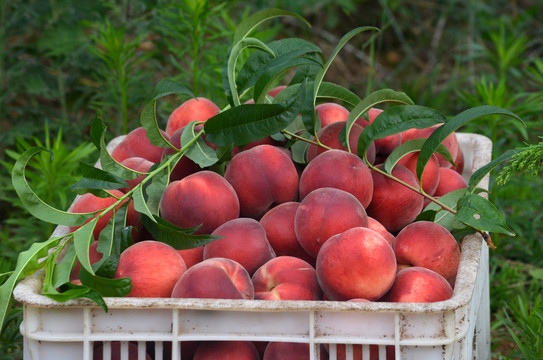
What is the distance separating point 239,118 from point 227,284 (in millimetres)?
321

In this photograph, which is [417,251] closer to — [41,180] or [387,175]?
[387,175]

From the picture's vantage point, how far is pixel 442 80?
384 centimetres

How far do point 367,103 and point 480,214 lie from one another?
0.30 metres

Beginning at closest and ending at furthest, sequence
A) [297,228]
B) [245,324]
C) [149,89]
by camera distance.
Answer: [245,324]
[297,228]
[149,89]

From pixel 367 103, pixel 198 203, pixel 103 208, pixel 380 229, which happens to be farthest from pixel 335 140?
pixel 103 208

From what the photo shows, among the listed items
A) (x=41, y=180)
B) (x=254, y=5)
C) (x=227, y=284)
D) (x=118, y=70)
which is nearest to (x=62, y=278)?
(x=227, y=284)

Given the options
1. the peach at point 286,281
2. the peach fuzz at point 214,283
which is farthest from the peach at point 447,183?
the peach fuzz at point 214,283

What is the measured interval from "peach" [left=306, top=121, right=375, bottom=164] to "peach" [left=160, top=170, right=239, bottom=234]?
232 millimetres

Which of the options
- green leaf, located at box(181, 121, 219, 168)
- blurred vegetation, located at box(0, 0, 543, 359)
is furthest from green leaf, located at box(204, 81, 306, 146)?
blurred vegetation, located at box(0, 0, 543, 359)

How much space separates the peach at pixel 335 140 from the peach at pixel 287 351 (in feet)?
1.53

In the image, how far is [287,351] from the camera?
3.33 ft

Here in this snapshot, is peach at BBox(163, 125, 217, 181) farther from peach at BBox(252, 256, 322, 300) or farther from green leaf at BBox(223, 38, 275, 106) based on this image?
peach at BBox(252, 256, 322, 300)

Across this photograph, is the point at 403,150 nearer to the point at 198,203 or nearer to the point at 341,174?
the point at 341,174

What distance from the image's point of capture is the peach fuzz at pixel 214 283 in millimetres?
1033
